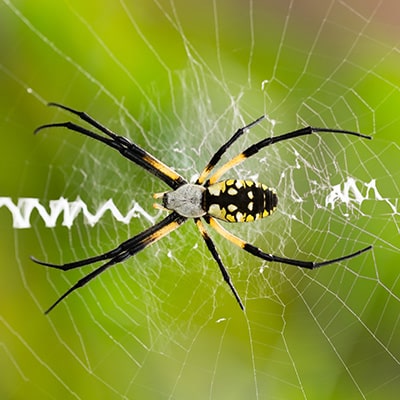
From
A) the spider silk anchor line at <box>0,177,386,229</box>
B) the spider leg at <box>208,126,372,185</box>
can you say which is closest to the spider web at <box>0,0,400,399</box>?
the spider silk anchor line at <box>0,177,386,229</box>

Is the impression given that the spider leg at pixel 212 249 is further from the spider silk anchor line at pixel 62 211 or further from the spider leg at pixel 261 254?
the spider silk anchor line at pixel 62 211

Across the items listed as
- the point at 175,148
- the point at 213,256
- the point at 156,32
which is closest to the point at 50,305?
the point at 213,256

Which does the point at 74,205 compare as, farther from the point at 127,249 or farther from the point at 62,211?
the point at 127,249

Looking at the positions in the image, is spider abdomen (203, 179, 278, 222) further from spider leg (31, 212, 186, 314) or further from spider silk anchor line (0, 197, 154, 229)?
spider silk anchor line (0, 197, 154, 229)

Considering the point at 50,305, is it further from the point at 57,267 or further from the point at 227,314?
the point at 227,314

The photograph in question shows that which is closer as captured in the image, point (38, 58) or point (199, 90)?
point (38, 58)

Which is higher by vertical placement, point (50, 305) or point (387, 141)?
point (387, 141)
